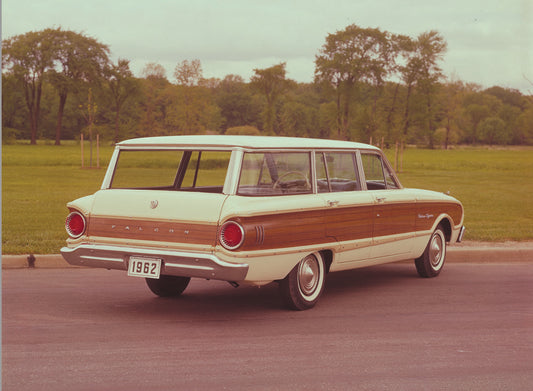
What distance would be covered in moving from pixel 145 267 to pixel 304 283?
1.54m

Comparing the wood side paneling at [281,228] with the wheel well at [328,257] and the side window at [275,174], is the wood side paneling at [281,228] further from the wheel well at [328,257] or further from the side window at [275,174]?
the side window at [275,174]

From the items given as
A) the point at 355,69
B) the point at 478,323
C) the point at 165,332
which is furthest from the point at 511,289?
the point at 355,69

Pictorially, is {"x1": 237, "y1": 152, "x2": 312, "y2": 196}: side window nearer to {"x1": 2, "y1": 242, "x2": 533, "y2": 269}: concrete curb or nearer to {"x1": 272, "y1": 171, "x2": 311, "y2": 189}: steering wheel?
{"x1": 272, "y1": 171, "x2": 311, "y2": 189}: steering wheel

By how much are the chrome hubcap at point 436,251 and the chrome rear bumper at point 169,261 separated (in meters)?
3.73

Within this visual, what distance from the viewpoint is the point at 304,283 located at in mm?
7191

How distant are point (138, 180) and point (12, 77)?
7611cm

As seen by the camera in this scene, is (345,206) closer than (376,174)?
Yes

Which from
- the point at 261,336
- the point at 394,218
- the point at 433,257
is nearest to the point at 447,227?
the point at 433,257

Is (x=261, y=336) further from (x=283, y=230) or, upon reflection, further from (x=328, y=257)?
(x=328, y=257)

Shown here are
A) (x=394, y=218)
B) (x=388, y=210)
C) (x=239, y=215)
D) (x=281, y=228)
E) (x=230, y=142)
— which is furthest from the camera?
(x=394, y=218)

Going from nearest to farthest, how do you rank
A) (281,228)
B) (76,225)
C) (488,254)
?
(281,228) → (76,225) → (488,254)

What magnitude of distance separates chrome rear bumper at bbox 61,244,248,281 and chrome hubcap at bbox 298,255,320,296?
2.89 ft

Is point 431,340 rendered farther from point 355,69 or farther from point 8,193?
point 355,69

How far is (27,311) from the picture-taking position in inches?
271
